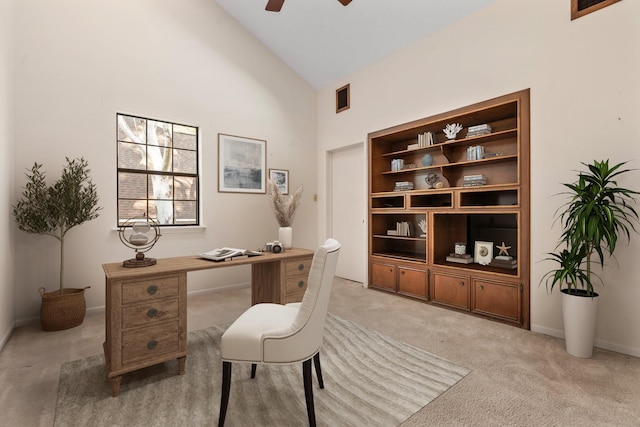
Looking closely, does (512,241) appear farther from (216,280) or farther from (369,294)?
(216,280)

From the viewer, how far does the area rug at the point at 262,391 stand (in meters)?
1.67

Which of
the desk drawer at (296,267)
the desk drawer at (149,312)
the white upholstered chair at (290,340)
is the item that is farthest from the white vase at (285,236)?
the white upholstered chair at (290,340)

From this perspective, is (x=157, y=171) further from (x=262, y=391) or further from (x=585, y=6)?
(x=585, y=6)

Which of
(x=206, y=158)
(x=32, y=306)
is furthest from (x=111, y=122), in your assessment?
(x=32, y=306)

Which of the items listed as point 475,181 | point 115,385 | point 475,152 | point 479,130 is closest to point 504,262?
point 475,181

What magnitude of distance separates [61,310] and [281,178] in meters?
3.14

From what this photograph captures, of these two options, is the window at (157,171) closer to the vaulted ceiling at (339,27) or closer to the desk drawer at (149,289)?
the vaulted ceiling at (339,27)

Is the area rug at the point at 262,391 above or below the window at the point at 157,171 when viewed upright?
below

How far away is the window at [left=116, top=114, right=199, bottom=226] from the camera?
148 inches

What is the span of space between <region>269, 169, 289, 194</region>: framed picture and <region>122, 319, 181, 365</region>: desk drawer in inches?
123

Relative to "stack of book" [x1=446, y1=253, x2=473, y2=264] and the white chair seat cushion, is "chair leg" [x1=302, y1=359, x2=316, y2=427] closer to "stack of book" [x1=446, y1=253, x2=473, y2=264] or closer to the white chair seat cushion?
the white chair seat cushion

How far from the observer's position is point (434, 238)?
374cm

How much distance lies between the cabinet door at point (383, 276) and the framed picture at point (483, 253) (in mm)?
1047

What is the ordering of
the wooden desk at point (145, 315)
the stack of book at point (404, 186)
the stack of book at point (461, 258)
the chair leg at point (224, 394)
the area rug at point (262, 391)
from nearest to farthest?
the chair leg at point (224, 394)
the area rug at point (262, 391)
the wooden desk at point (145, 315)
the stack of book at point (461, 258)
the stack of book at point (404, 186)
